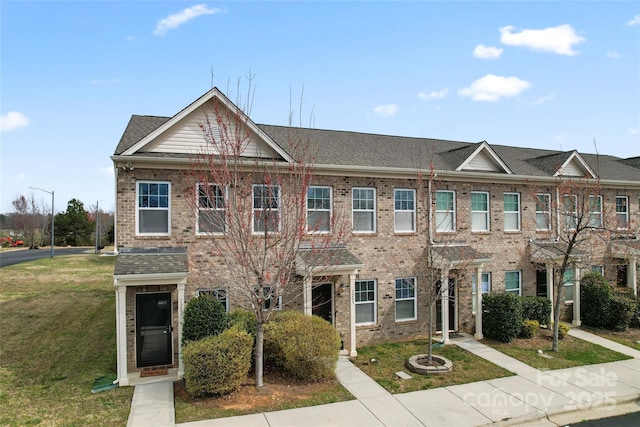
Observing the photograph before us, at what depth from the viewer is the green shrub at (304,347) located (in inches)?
425

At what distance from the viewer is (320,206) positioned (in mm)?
14164

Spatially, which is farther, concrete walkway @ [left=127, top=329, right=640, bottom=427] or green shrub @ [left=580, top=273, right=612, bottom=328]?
green shrub @ [left=580, top=273, right=612, bottom=328]

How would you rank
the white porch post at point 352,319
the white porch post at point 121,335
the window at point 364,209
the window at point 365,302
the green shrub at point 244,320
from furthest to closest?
the window at point 364,209
the window at point 365,302
the white porch post at point 352,319
the green shrub at point 244,320
the white porch post at point 121,335

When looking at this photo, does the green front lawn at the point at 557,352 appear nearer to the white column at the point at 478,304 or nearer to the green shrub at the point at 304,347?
the white column at the point at 478,304

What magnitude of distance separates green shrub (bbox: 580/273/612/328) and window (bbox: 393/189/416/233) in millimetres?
8192

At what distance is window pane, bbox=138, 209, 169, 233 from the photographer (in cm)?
1228

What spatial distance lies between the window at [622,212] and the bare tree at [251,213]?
14301mm

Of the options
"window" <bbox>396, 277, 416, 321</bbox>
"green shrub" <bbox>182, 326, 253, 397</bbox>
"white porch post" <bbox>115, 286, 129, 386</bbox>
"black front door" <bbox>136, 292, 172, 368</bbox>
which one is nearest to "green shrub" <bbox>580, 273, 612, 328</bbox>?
"window" <bbox>396, 277, 416, 321</bbox>

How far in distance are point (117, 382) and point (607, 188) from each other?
20898 millimetres

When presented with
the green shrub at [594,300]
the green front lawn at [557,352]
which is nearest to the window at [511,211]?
the green shrub at [594,300]

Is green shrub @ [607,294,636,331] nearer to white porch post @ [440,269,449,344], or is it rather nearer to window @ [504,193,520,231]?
window @ [504,193,520,231]

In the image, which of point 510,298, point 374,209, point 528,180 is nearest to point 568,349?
point 510,298

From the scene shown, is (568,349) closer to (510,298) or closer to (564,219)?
(510,298)

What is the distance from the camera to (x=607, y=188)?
1880 centimetres
